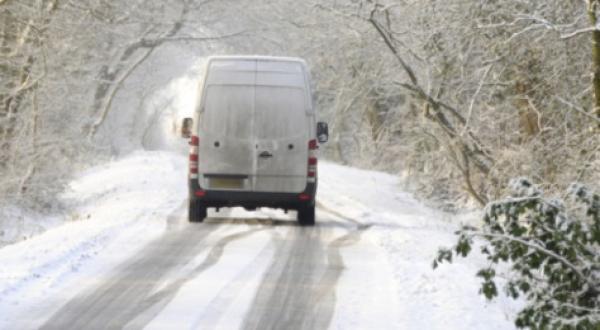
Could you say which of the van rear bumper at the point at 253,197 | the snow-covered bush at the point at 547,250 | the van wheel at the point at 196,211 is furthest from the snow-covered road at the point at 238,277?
the snow-covered bush at the point at 547,250

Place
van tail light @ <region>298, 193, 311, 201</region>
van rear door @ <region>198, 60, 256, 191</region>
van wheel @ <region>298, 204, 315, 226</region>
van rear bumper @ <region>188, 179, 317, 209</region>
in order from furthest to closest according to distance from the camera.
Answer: van wheel @ <region>298, 204, 315, 226</region> < van tail light @ <region>298, 193, 311, 201</region> < van rear bumper @ <region>188, 179, 317, 209</region> < van rear door @ <region>198, 60, 256, 191</region>

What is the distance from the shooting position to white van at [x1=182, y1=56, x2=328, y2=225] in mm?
14805

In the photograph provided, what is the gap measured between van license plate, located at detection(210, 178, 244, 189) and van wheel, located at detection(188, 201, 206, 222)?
0.52m

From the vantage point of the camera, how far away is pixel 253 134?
1491 centimetres

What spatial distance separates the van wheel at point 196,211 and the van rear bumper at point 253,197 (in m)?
0.12

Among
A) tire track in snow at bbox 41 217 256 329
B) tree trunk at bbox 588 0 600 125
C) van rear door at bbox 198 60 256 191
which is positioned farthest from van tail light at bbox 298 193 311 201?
tree trunk at bbox 588 0 600 125

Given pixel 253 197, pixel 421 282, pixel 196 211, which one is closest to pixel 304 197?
pixel 253 197

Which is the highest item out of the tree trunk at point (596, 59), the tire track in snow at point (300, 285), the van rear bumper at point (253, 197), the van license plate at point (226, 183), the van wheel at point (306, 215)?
the tree trunk at point (596, 59)

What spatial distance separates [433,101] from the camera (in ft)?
61.9

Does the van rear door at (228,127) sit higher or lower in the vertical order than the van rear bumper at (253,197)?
higher

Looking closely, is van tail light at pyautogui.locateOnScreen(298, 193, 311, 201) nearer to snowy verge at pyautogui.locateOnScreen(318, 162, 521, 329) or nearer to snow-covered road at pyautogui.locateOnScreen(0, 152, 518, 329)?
snow-covered road at pyautogui.locateOnScreen(0, 152, 518, 329)

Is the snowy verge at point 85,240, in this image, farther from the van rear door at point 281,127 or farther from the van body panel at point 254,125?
the van rear door at point 281,127

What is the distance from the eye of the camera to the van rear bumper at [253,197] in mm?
14961

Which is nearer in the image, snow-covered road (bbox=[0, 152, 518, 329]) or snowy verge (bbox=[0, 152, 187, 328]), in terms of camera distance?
snow-covered road (bbox=[0, 152, 518, 329])
